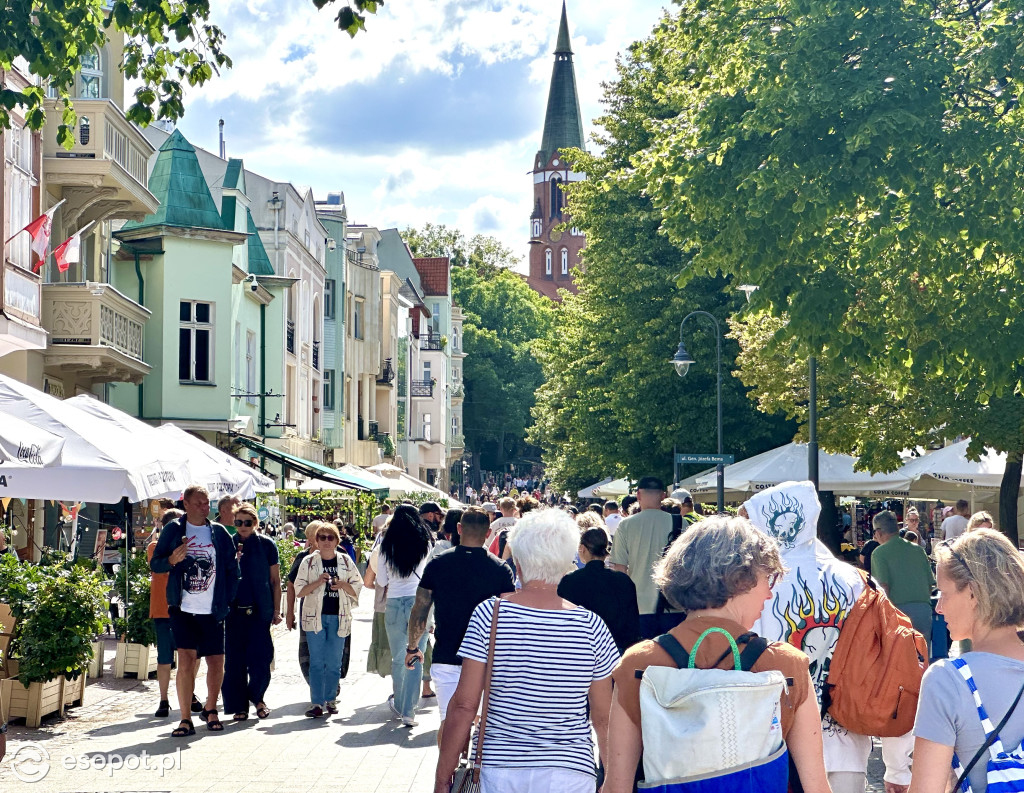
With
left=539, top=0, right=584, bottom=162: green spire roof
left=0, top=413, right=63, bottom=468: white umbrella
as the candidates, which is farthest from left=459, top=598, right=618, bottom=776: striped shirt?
left=539, top=0, right=584, bottom=162: green spire roof

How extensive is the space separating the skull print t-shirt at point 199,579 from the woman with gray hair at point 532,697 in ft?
20.7

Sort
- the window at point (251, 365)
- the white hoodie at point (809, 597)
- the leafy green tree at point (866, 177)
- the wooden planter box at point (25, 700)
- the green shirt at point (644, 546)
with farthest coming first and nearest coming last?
the window at point (251, 365)
the leafy green tree at point (866, 177)
the green shirt at point (644, 546)
the wooden planter box at point (25, 700)
the white hoodie at point (809, 597)

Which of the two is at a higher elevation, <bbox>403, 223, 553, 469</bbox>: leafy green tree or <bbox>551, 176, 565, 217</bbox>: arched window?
<bbox>551, 176, 565, 217</bbox>: arched window

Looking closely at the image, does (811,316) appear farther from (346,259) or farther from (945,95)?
(346,259)

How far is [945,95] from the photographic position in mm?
A: 13711

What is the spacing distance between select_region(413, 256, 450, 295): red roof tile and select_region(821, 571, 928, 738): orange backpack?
85120mm

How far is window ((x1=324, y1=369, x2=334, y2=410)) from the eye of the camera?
52.2 metres

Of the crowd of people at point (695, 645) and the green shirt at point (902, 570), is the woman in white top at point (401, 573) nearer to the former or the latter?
the crowd of people at point (695, 645)

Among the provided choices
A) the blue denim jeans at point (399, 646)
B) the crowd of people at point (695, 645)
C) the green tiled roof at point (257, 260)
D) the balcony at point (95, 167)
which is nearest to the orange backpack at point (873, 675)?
the crowd of people at point (695, 645)

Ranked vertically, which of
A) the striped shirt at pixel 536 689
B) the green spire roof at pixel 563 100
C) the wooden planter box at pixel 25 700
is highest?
the green spire roof at pixel 563 100

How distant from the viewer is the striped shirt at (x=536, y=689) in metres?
4.84

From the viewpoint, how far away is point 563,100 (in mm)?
146875

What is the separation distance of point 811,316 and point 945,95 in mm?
2547

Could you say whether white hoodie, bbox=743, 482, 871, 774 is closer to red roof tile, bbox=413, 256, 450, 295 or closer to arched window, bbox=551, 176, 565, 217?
red roof tile, bbox=413, 256, 450, 295
